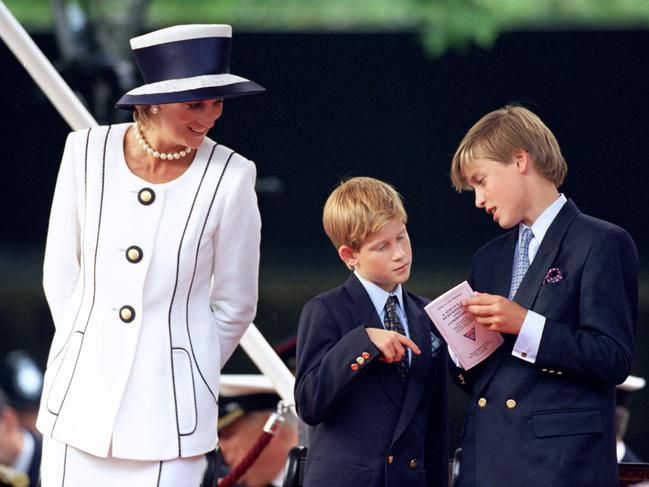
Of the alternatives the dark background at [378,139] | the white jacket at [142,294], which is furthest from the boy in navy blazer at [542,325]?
the dark background at [378,139]

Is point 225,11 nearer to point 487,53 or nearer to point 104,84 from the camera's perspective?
point 104,84

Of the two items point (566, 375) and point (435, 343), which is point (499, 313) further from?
point (435, 343)

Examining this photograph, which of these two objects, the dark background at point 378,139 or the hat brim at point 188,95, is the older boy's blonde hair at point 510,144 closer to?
the hat brim at point 188,95

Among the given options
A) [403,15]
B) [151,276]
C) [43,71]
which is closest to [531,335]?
[151,276]

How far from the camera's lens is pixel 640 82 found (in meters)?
7.13

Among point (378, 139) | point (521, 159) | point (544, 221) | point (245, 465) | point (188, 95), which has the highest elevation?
point (378, 139)

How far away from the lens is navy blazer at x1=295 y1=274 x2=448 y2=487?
3088mm

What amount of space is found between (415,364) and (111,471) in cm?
72

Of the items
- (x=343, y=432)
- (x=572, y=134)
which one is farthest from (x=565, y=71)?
(x=343, y=432)

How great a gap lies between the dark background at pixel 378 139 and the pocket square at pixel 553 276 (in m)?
3.92

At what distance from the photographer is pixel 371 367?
318cm

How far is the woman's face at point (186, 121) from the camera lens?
9.82 feet

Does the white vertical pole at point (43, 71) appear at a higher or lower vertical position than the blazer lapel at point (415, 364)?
higher

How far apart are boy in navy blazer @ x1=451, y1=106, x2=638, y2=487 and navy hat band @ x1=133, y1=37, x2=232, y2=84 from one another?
610mm
